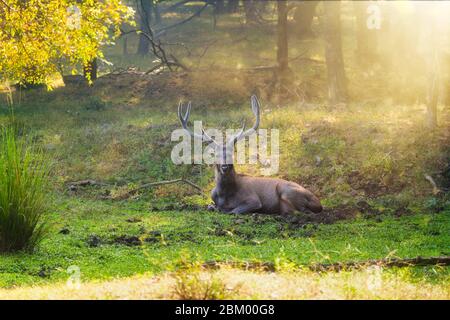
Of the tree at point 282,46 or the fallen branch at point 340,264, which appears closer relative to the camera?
the fallen branch at point 340,264

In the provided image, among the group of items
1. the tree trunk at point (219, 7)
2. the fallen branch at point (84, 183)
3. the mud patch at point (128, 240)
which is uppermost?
the tree trunk at point (219, 7)

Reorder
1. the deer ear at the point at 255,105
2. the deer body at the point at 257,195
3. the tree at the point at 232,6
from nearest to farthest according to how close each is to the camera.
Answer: the deer body at the point at 257,195, the deer ear at the point at 255,105, the tree at the point at 232,6

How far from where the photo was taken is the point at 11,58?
14.7 meters

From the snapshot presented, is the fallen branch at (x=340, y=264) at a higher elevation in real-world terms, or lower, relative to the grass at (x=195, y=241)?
higher

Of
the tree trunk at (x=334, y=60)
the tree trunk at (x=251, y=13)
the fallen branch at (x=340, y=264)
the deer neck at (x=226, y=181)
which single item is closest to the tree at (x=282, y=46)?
the tree trunk at (x=334, y=60)

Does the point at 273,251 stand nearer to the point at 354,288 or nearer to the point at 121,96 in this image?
the point at 354,288

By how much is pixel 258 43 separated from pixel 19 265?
21764 mm

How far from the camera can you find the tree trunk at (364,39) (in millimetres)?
26875

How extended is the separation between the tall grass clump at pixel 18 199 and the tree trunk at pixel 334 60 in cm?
1237

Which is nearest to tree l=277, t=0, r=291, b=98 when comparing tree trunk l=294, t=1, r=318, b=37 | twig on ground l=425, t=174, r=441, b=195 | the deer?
tree trunk l=294, t=1, r=318, b=37

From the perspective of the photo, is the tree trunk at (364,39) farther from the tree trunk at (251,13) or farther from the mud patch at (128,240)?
the mud patch at (128,240)

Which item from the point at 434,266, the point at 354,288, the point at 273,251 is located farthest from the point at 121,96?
the point at 354,288

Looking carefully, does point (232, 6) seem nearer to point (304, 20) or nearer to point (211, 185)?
point (304, 20)

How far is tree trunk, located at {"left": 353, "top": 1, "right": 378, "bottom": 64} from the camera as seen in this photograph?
88.2 ft
